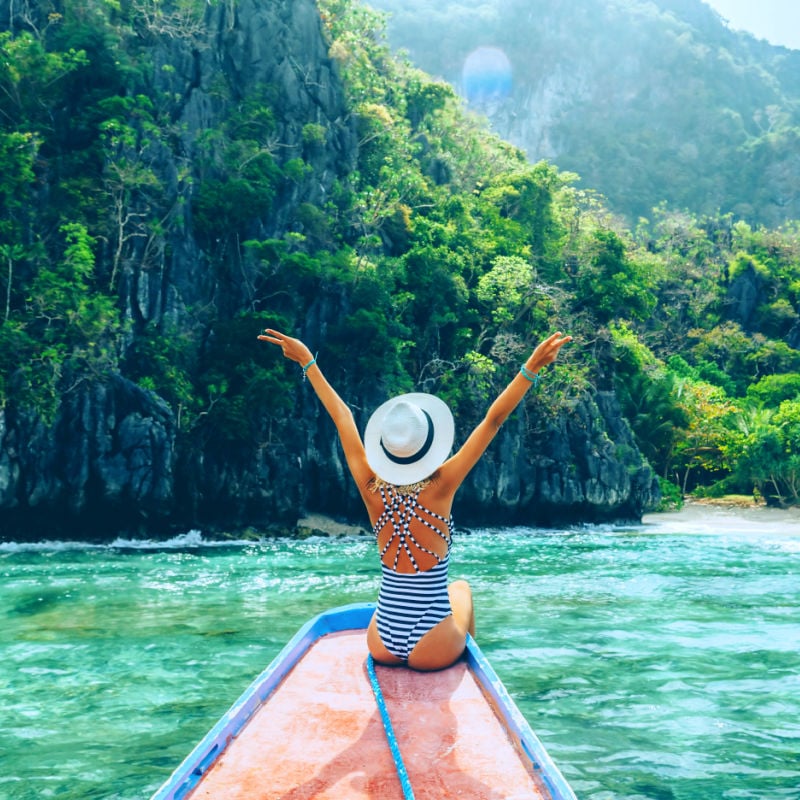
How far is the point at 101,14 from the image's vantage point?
77.9 ft

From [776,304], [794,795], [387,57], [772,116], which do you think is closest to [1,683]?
[794,795]

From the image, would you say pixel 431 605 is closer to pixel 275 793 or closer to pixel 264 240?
pixel 275 793

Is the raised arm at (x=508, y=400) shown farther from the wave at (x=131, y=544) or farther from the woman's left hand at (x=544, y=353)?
the wave at (x=131, y=544)

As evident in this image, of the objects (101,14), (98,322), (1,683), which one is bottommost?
(1,683)

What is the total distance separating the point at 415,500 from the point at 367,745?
4.25 feet

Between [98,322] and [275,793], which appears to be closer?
[275,793]

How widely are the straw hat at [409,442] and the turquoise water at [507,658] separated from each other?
7.07 ft

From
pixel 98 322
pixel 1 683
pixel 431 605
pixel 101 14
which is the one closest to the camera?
pixel 431 605

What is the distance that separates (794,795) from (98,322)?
60.6ft

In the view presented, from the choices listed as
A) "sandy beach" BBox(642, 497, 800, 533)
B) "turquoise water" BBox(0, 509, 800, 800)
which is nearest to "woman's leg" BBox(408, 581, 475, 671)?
"turquoise water" BBox(0, 509, 800, 800)

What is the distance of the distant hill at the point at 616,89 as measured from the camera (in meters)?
82.7

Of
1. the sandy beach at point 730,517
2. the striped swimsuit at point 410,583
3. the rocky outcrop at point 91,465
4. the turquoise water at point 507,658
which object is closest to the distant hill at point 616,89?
the sandy beach at point 730,517

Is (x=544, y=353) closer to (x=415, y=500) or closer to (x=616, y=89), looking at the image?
(x=415, y=500)

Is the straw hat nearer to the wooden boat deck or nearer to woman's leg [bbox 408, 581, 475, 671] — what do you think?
Result: woman's leg [bbox 408, 581, 475, 671]
